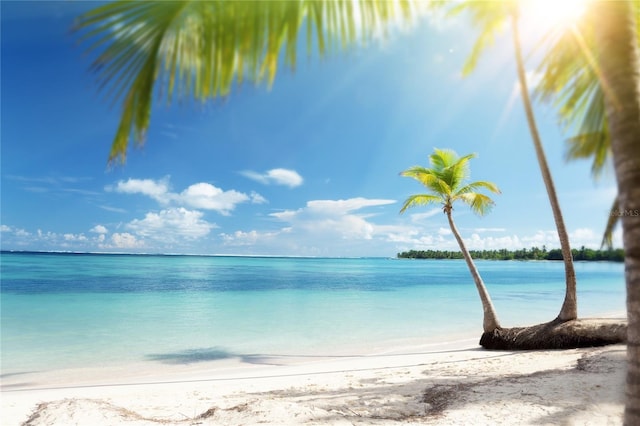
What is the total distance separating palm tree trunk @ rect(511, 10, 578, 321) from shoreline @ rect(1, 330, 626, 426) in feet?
3.85

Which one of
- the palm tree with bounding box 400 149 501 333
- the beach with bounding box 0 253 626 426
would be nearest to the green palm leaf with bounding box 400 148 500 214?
the palm tree with bounding box 400 149 501 333

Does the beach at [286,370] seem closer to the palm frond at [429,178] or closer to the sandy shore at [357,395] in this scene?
the sandy shore at [357,395]

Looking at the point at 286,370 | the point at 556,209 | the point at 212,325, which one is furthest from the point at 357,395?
the point at 212,325

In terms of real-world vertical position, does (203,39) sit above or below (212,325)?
above

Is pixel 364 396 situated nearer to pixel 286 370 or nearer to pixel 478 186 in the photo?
pixel 286 370

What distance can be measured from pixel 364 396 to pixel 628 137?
434cm

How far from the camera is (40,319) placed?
15539 millimetres

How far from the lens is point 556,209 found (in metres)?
8.66

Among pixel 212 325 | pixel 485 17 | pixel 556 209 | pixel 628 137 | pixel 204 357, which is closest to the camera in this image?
pixel 628 137

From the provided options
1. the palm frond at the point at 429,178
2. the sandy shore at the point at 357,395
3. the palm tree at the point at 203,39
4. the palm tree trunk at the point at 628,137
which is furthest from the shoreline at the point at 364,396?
the palm frond at the point at 429,178

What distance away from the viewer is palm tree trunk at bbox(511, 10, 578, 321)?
8.42 m

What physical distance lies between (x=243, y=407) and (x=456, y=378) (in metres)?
3.42

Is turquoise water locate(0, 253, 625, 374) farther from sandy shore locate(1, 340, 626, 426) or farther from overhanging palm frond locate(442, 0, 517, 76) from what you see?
overhanging palm frond locate(442, 0, 517, 76)

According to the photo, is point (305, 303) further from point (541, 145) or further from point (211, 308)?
point (541, 145)
